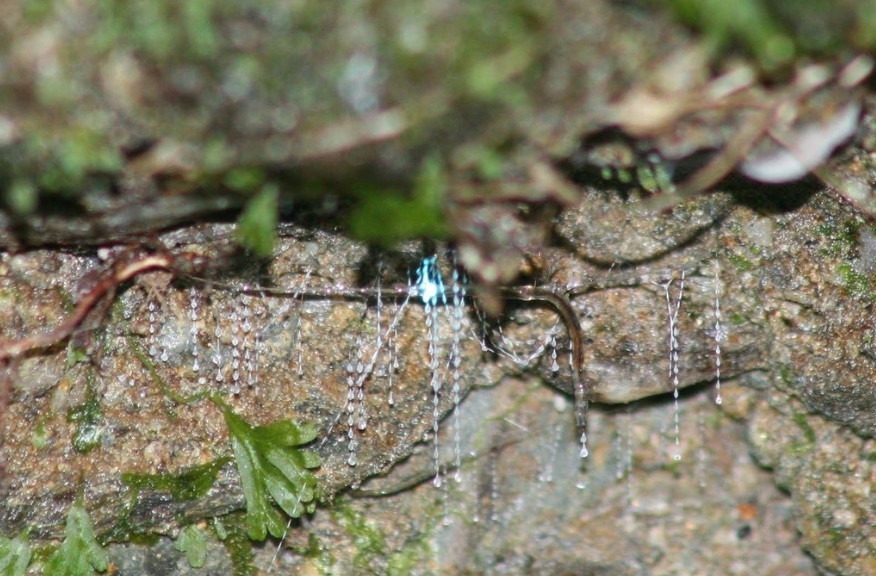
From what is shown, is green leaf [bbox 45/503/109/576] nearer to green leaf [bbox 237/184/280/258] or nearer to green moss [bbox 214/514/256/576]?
green moss [bbox 214/514/256/576]

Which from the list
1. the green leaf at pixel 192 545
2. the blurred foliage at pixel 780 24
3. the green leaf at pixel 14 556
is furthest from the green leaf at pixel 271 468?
the blurred foliage at pixel 780 24

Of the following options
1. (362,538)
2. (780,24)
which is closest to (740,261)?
(780,24)

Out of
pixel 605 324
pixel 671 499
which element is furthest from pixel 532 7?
pixel 671 499

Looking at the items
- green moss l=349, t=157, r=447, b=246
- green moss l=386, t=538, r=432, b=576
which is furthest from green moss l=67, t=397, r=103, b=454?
green moss l=349, t=157, r=447, b=246

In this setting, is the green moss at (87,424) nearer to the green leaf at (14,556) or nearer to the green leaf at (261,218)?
the green leaf at (14,556)

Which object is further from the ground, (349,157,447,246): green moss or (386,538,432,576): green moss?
(349,157,447,246): green moss

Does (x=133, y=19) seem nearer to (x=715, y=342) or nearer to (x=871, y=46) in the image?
(x=871, y=46)
